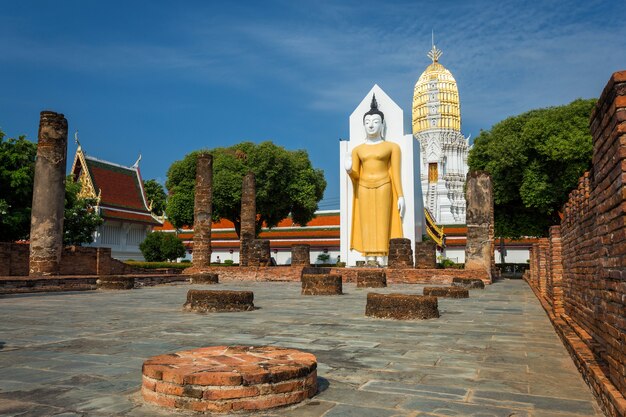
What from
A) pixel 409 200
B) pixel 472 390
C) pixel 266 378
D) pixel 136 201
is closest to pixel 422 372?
pixel 472 390

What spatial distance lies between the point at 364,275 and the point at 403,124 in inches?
479

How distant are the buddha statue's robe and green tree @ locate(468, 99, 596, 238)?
4.87m

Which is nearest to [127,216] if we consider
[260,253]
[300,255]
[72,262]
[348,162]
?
[260,253]

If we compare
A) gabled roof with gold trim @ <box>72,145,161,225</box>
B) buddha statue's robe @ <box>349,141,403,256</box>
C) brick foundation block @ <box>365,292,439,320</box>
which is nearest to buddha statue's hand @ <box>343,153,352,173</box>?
buddha statue's robe @ <box>349,141,403,256</box>

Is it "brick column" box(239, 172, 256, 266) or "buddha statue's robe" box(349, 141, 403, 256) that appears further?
"brick column" box(239, 172, 256, 266)

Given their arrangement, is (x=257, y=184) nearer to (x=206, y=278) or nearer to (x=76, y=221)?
(x=76, y=221)

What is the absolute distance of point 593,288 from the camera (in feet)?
15.8

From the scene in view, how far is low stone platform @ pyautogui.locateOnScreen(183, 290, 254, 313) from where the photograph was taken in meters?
9.51

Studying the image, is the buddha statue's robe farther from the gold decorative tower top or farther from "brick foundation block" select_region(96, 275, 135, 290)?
the gold decorative tower top

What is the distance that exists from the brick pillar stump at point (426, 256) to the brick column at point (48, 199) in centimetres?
1308

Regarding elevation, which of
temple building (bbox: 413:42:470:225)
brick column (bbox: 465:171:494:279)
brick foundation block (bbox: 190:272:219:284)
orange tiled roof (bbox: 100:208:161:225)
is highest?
temple building (bbox: 413:42:470:225)

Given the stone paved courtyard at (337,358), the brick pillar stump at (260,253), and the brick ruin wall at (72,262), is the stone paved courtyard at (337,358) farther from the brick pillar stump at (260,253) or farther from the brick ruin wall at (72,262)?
the brick pillar stump at (260,253)

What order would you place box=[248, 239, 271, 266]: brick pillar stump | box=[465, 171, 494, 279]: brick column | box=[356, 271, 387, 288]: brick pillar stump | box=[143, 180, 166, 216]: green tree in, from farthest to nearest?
box=[143, 180, 166, 216]: green tree
box=[248, 239, 271, 266]: brick pillar stump
box=[465, 171, 494, 279]: brick column
box=[356, 271, 387, 288]: brick pillar stump

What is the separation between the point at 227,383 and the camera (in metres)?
3.35
